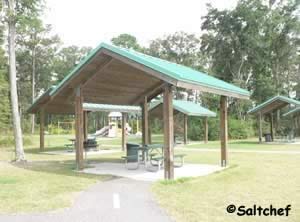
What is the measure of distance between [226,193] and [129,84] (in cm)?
627

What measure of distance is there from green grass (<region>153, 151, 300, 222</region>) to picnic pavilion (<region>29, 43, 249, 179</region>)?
52.1 inches

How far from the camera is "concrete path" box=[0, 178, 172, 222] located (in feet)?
18.2

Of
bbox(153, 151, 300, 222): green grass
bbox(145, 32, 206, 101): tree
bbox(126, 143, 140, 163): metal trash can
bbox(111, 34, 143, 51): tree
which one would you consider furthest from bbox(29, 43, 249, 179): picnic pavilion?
bbox(111, 34, 143, 51): tree

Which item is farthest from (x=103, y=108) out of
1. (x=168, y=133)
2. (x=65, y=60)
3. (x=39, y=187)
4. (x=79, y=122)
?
(x=65, y=60)

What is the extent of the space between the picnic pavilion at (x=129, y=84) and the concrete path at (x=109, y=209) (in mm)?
2007

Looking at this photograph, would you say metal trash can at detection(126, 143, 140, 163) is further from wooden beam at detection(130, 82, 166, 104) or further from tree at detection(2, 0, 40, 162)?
tree at detection(2, 0, 40, 162)

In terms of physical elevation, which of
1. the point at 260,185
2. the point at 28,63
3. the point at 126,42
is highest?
the point at 126,42

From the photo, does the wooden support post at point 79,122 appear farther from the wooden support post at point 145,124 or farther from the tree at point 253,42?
the tree at point 253,42

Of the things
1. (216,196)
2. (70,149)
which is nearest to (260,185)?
(216,196)

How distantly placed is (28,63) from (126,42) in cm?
1535

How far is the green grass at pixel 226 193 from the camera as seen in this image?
5.79 metres

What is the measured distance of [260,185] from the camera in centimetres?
860

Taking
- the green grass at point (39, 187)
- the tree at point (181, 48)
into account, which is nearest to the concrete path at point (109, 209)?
the green grass at point (39, 187)

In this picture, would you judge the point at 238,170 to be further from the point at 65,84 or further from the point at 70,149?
the point at 70,149
